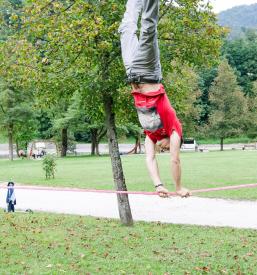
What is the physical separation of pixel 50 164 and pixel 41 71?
12213 millimetres

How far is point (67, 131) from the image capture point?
Answer: 4906 cm

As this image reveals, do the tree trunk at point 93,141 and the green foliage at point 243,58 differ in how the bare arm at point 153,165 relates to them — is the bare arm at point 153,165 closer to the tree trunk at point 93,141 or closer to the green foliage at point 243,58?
the tree trunk at point 93,141

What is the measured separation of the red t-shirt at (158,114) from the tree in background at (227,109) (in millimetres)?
48760

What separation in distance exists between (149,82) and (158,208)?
33.7 feet

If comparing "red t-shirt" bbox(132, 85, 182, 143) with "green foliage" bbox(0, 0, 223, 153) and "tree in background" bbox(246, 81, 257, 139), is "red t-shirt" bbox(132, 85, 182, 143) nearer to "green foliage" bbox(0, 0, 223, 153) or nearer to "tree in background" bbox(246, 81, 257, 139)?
"green foliage" bbox(0, 0, 223, 153)

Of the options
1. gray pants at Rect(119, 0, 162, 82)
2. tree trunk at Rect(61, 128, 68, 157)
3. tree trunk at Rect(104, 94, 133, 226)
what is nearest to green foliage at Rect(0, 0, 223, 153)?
tree trunk at Rect(104, 94, 133, 226)

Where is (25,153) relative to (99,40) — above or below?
below

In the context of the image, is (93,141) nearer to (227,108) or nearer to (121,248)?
(227,108)

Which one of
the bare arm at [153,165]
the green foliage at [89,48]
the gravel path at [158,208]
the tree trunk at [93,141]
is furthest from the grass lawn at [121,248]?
the tree trunk at [93,141]

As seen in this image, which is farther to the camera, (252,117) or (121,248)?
(252,117)

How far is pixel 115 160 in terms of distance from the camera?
37.9 ft

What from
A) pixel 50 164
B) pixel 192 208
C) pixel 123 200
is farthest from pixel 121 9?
pixel 50 164

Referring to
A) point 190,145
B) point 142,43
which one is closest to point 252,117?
point 190,145

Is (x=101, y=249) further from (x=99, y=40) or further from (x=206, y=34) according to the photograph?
(x=206, y=34)
